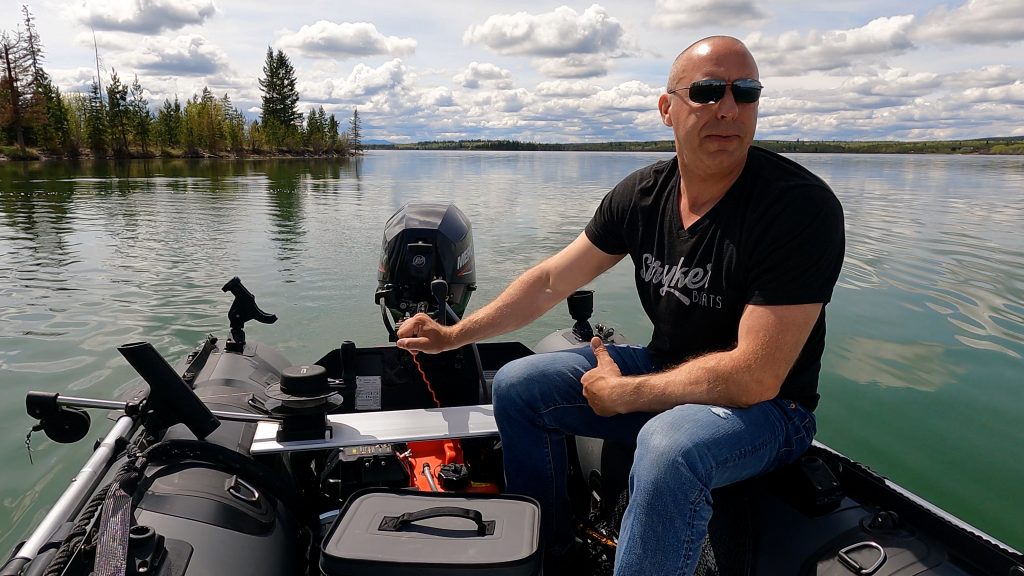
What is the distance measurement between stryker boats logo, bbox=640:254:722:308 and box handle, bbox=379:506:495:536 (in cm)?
92

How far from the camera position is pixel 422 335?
2.53 meters

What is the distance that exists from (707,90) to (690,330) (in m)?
0.76

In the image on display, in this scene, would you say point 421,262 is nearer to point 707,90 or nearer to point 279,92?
point 707,90

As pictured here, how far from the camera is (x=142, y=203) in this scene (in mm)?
17797

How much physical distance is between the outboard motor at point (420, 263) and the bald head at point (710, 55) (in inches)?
64.8

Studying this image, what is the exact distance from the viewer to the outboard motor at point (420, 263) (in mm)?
3458

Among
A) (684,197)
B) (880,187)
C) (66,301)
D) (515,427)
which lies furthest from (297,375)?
(880,187)

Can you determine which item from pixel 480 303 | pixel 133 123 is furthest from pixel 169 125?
pixel 480 303

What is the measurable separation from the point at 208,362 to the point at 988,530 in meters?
4.40

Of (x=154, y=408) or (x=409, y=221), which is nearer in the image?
(x=154, y=408)

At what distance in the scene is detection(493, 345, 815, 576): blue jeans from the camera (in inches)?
63.8

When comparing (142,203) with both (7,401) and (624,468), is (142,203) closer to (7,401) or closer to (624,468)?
(7,401)

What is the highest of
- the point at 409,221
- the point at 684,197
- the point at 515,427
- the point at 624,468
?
the point at 684,197

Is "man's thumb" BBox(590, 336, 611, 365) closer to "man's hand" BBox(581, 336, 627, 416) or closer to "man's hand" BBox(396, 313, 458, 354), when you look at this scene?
"man's hand" BBox(581, 336, 627, 416)
